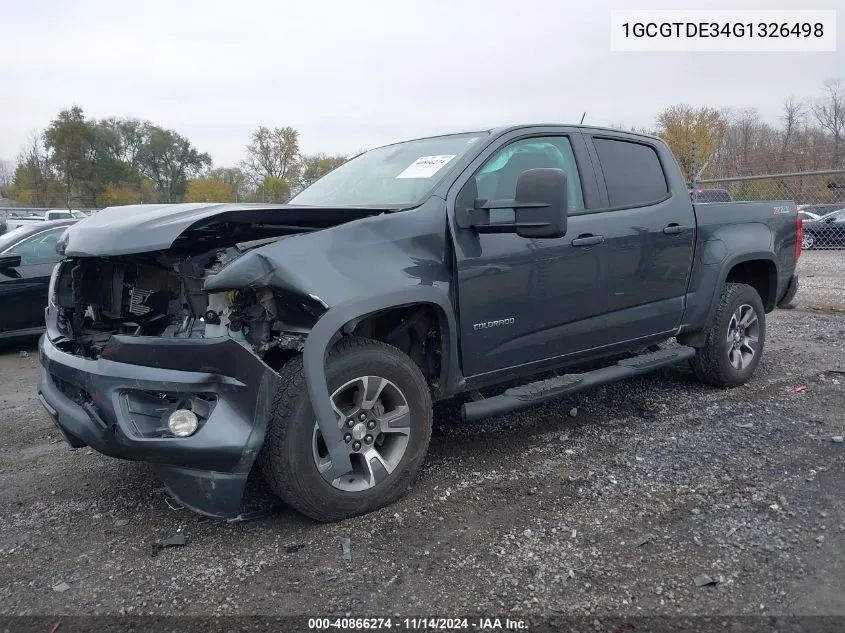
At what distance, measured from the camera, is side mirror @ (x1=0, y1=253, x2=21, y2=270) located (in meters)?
6.79

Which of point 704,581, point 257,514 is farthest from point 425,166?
point 704,581

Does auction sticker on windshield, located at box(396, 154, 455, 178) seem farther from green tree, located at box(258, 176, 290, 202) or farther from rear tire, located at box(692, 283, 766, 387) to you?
rear tire, located at box(692, 283, 766, 387)

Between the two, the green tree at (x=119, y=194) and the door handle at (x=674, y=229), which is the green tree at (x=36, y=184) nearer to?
the green tree at (x=119, y=194)

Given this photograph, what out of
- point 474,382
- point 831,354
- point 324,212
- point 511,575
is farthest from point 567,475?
point 831,354

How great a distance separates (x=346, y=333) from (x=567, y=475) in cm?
→ 148

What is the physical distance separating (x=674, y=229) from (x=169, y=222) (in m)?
3.24

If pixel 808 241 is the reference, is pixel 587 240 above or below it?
above

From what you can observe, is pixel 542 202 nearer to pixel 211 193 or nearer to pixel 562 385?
pixel 562 385

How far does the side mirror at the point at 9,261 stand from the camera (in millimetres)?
6785

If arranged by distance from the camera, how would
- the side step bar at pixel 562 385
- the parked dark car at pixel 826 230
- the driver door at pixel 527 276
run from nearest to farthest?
the driver door at pixel 527 276 → the side step bar at pixel 562 385 → the parked dark car at pixel 826 230

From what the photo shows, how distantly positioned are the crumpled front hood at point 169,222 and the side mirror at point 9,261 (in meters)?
4.45

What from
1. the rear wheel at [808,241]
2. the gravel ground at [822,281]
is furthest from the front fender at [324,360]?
the rear wheel at [808,241]

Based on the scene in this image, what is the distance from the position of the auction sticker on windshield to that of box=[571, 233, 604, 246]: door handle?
2.86 feet

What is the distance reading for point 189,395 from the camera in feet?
8.90
